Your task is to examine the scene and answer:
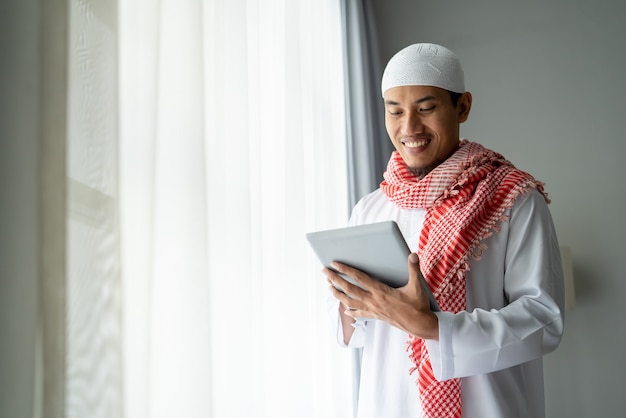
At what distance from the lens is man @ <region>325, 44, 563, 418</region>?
145 cm

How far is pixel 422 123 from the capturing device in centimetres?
177

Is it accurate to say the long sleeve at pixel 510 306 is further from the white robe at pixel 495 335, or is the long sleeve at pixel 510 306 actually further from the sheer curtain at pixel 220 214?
the sheer curtain at pixel 220 214

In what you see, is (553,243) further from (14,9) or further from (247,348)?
(14,9)

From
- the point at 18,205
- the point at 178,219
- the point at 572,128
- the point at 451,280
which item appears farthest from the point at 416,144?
the point at 572,128

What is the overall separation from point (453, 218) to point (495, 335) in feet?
1.06

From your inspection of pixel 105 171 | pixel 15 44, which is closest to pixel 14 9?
pixel 15 44

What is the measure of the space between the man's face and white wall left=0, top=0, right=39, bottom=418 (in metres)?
1.10

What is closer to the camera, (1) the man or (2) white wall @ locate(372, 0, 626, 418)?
(1) the man

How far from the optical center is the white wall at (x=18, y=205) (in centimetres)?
83

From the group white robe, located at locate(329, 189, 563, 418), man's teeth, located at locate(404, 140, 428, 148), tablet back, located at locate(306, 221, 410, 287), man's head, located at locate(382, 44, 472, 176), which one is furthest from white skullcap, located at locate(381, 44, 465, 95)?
tablet back, located at locate(306, 221, 410, 287)

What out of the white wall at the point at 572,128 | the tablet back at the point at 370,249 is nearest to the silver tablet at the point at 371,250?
the tablet back at the point at 370,249

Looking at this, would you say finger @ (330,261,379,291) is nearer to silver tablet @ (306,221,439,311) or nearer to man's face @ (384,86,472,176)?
silver tablet @ (306,221,439,311)

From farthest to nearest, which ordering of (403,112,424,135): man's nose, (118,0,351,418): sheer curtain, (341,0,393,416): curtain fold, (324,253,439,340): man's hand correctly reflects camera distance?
(341,0,393,416): curtain fold
(403,112,424,135): man's nose
(324,253,439,340): man's hand
(118,0,351,418): sheer curtain

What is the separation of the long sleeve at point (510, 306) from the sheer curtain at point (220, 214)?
0.52 meters
